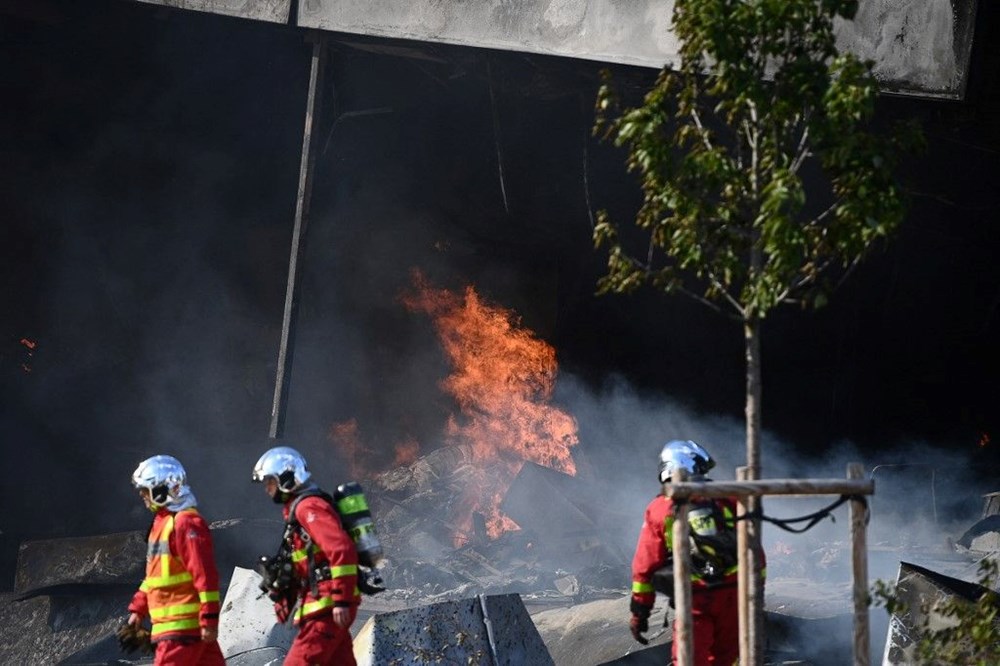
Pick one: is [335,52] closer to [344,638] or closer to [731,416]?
[731,416]

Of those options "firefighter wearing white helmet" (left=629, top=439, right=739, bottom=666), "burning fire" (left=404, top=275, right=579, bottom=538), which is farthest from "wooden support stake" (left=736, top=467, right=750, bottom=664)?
"burning fire" (left=404, top=275, right=579, bottom=538)

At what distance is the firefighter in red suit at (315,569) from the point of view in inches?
258

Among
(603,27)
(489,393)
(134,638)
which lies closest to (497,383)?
(489,393)

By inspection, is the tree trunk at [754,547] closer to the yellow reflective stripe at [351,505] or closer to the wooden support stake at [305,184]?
the yellow reflective stripe at [351,505]

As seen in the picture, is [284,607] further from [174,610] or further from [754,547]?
[754,547]

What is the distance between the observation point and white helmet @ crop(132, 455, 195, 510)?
276 inches

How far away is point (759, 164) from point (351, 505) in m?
2.95

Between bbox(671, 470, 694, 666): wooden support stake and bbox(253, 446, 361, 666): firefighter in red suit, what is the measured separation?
6.60ft

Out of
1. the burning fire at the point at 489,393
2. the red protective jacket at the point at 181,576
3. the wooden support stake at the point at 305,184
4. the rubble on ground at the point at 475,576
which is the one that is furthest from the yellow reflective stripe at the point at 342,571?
the burning fire at the point at 489,393

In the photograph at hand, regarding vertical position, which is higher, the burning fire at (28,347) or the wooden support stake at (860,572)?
the burning fire at (28,347)

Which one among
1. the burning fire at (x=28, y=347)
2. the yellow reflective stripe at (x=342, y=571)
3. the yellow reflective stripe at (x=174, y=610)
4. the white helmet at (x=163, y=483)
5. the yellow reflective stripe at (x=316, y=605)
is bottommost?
the yellow reflective stripe at (x=174, y=610)

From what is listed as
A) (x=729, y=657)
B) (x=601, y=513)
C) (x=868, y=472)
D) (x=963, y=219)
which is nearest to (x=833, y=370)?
(x=868, y=472)

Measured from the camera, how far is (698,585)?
22.6 ft

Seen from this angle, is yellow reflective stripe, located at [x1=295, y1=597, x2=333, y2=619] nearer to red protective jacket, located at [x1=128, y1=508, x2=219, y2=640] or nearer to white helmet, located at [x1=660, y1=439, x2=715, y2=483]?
red protective jacket, located at [x1=128, y1=508, x2=219, y2=640]
